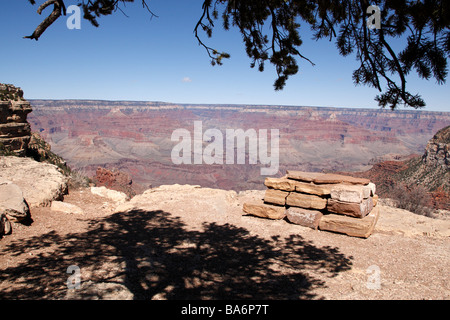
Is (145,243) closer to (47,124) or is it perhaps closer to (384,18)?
(384,18)

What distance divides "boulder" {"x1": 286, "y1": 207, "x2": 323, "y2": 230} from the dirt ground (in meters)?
0.21

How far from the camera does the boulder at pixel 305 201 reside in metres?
7.91

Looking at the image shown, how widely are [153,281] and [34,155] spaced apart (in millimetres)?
11762

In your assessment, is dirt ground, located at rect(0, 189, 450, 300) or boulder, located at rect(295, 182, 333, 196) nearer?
dirt ground, located at rect(0, 189, 450, 300)

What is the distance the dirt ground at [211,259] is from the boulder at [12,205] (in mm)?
312

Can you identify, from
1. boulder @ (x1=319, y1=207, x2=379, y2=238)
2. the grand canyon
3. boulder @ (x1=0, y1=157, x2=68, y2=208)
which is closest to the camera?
boulder @ (x1=319, y1=207, x2=379, y2=238)

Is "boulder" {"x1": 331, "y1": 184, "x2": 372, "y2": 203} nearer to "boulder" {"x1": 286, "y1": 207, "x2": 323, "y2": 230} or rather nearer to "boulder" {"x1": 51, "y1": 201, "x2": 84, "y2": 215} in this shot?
"boulder" {"x1": 286, "y1": 207, "x2": 323, "y2": 230}

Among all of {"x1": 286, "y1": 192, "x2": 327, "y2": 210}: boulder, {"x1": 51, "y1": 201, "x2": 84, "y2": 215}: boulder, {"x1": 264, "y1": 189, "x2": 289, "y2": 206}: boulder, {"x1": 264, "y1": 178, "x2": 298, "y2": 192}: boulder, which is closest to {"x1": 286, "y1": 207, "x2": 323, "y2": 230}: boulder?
{"x1": 286, "y1": 192, "x2": 327, "y2": 210}: boulder

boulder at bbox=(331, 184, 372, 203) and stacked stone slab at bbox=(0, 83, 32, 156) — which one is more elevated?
stacked stone slab at bbox=(0, 83, 32, 156)

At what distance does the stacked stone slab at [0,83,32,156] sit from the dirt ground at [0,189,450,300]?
5492 mm

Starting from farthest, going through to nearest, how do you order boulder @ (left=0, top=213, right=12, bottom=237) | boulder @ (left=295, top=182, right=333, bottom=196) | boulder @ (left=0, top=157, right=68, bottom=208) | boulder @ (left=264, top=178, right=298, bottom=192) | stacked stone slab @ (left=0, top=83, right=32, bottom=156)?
stacked stone slab @ (left=0, top=83, right=32, bottom=156)
boulder @ (left=264, top=178, right=298, bottom=192)
boulder @ (left=0, top=157, right=68, bottom=208)
boulder @ (left=295, top=182, right=333, bottom=196)
boulder @ (left=0, top=213, right=12, bottom=237)

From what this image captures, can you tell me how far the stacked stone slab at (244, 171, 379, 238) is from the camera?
24.2ft

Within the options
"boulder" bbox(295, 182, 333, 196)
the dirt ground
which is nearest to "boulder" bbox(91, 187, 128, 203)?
the dirt ground
